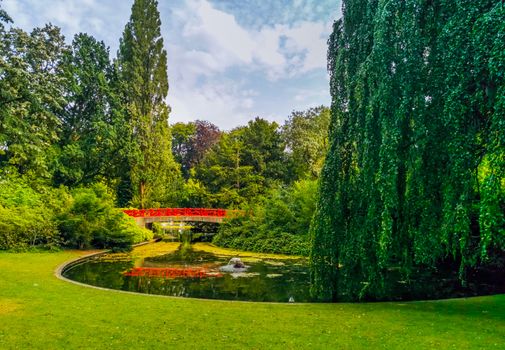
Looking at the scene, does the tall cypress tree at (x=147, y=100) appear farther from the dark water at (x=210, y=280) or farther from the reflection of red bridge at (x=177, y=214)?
the dark water at (x=210, y=280)

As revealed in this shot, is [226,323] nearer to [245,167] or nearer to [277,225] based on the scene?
[277,225]

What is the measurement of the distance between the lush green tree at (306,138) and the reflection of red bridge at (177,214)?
9.18m

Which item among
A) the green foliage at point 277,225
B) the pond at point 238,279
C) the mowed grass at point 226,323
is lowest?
the pond at point 238,279

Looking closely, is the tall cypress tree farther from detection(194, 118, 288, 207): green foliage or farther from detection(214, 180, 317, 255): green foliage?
detection(214, 180, 317, 255): green foliage

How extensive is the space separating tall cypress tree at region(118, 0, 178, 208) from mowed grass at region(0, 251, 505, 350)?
22091 millimetres

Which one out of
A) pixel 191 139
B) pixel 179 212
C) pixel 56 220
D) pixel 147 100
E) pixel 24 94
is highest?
pixel 191 139

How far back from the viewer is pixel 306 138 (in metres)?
37.9

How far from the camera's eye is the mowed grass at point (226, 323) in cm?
600

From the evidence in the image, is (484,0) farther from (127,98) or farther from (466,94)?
(127,98)

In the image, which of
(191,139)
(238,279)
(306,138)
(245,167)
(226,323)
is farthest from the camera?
(191,139)

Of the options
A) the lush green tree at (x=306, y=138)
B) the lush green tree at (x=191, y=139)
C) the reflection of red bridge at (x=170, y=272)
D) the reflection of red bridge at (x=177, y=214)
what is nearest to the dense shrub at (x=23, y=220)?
the reflection of red bridge at (x=170, y=272)

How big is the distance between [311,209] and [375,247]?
1449cm

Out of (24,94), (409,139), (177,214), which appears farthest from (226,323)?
(177,214)

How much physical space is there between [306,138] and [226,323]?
32.0 m
